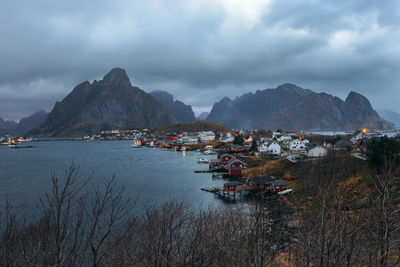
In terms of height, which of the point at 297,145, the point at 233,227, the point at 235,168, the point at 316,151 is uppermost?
the point at 233,227

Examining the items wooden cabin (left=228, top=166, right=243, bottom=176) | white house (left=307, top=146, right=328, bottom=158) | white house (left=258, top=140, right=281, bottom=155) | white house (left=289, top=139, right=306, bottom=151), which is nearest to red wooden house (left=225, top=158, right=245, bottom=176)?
wooden cabin (left=228, top=166, right=243, bottom=176)

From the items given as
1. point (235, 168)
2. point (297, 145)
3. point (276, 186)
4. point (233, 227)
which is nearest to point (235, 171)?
point (235, 168)

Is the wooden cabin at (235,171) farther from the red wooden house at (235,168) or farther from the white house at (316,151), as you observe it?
the white house at (316,151)

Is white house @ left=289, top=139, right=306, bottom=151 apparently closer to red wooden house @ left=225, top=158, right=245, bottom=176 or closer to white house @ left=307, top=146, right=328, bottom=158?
white house @ left=307, top=146, right=328, bottom=158

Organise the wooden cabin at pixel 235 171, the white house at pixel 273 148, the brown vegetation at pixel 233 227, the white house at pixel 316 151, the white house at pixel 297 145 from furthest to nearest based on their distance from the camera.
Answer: the white house at pixel 297 145
the white house at pixel 273 148
the white house at pixel 316 151
the wooden cabin at pixel 235 171
the brown vegetation at pixel 233 227

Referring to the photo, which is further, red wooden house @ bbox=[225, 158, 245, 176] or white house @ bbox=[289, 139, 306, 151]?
white house @ bbox=[289, 139, 306, 151]

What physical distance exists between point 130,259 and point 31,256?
283cm

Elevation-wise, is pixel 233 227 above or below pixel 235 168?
above

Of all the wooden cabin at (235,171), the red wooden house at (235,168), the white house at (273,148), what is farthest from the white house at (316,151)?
the wooden cabin at (235,171)

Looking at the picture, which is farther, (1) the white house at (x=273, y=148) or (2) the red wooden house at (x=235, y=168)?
(1) the white house at (x=273, y=148)

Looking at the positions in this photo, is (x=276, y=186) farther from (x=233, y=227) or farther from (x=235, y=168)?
(x=233, y=227)

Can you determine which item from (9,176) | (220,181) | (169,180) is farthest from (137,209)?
(9,176)

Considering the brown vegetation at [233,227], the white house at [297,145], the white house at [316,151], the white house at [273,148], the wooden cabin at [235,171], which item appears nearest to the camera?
the brown vegetation at [233,227]

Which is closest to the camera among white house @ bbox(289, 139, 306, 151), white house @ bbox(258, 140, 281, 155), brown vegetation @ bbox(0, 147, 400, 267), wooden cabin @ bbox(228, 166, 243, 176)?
brown vegetation @ bbox(0, 147, 400, 267)
